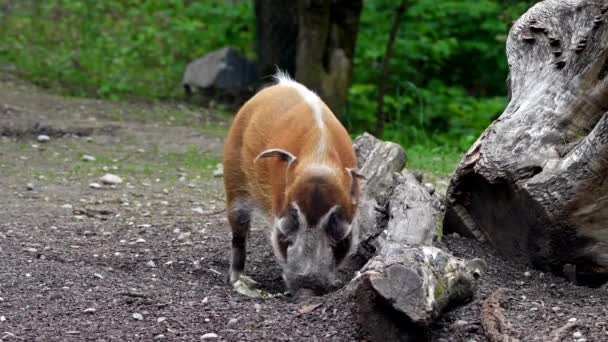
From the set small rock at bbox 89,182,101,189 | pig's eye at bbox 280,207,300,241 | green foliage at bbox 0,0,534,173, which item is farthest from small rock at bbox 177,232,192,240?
green foliage at bbox 0,0,534,173

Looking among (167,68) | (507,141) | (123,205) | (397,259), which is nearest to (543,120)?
(507,141)

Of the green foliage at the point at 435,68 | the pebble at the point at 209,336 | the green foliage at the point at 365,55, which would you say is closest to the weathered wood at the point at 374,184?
the pebble at the point at 209,336

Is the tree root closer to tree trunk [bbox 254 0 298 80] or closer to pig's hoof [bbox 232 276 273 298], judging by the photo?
pig's hoof [bbox 232 276 273 298]

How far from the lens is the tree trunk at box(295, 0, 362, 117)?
10250 mm

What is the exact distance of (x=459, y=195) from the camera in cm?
522

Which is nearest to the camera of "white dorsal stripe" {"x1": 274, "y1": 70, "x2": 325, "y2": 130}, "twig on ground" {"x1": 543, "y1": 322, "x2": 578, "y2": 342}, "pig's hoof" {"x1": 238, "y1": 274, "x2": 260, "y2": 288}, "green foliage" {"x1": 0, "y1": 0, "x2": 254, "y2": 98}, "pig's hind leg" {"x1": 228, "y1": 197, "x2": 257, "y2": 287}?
"twig on ground" {"x1": 543, "y1": 322, "x2": 578, "y2": 342}

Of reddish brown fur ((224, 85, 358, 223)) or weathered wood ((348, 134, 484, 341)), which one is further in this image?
reddish brown fur ((224, 85, 358, 223))

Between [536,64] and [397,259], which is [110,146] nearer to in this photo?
[536,64]

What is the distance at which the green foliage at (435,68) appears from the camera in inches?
441

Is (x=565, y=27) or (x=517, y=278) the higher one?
(x=565, y=27)

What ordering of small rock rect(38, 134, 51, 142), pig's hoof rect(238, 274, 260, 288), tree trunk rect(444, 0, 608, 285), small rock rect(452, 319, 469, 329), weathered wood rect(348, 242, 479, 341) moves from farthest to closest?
1. small rock rect(38, 134, 51, 142)
2. pig's hoof rect(238, 274, 260, 288)
3. tree trunk rect(444, 0, 608, 285)
4. small rock rect(452, 319, 469, 329)
5. weathered wood rect(348, 242, 479, 341)

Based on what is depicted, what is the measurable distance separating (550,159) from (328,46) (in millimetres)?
5979

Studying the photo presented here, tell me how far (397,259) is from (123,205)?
3.85 metres

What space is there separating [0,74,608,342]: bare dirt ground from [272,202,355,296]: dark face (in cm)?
16
